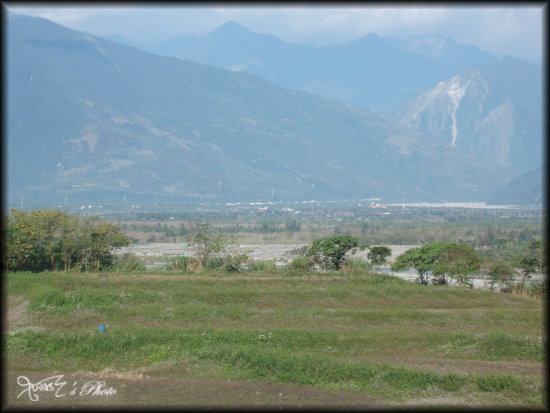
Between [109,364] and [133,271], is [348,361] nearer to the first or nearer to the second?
[109,364]

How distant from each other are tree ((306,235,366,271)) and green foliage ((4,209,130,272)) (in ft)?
44.7

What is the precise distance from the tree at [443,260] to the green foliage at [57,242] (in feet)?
67.4

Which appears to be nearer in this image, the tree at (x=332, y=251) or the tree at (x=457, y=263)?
the tree at (x=457, y=263)

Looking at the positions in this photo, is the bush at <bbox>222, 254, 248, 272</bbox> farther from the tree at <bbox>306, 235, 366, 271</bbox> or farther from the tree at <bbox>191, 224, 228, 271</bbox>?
the tree at <bbox>306, 235, 366, 271</bbox>

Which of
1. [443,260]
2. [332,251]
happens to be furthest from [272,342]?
[332,251]

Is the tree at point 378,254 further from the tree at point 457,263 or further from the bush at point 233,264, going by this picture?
the bush at point 233,264

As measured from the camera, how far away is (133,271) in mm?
48312

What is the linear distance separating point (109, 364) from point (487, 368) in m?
13.3

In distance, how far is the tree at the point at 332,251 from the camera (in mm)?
51344

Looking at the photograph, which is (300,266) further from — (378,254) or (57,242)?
(57,242)

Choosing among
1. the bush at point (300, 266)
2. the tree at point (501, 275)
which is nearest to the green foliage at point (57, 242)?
the bush at point (300, 266)

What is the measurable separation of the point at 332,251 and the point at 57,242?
19.3 m

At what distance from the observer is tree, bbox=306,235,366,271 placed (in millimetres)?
51344

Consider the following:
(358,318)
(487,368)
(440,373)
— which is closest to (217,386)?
(440,373)
